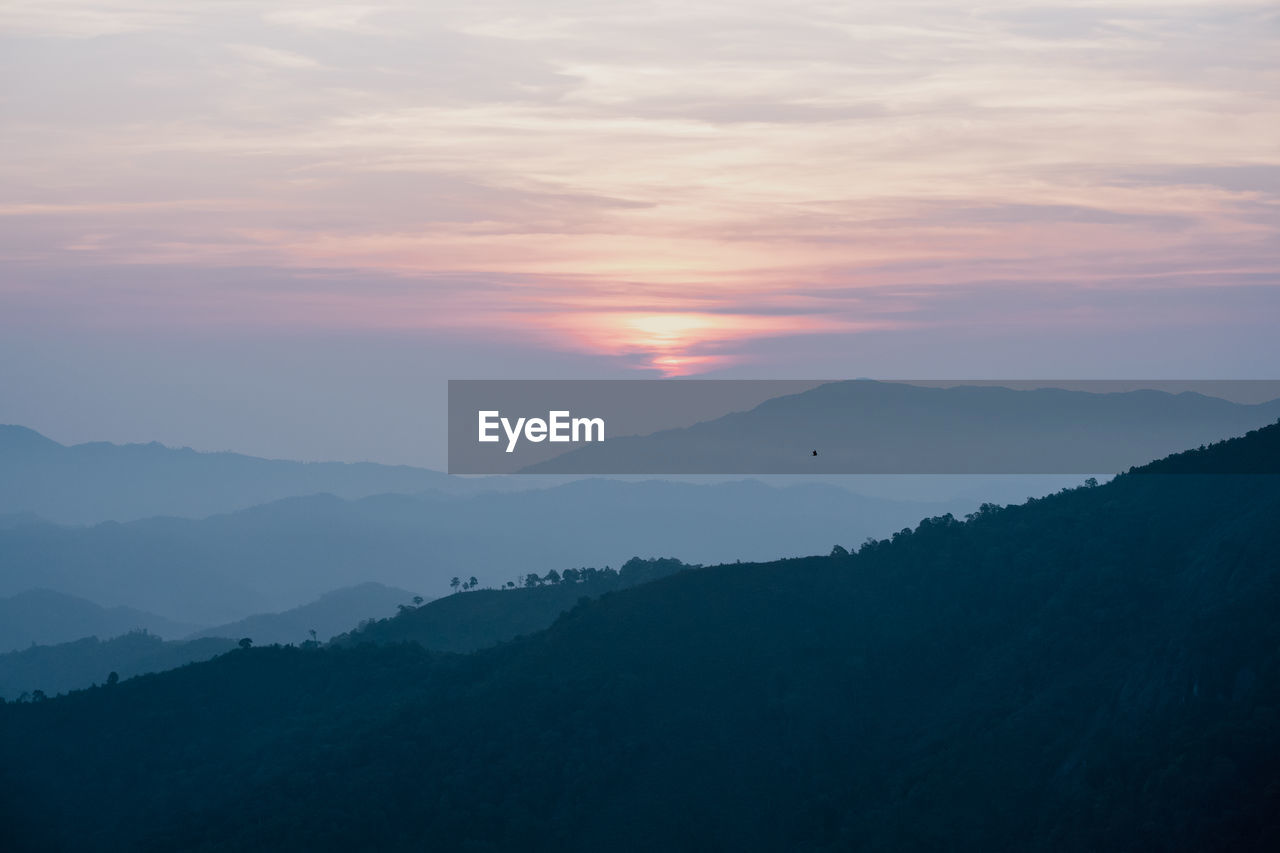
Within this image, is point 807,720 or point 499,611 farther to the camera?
point 499,611

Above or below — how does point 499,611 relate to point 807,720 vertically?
above

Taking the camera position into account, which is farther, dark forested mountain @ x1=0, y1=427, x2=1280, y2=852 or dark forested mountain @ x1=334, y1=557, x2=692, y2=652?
dark forested mountain @ x1=334, y1=557, x2=692, y2=652

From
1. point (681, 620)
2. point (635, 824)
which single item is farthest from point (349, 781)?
point (681, 620)

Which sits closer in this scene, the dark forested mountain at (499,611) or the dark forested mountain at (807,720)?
the dark forested mountain at (807,720)
